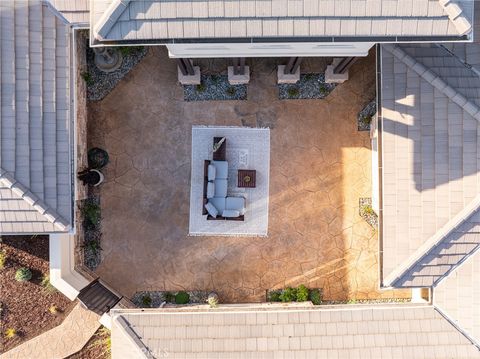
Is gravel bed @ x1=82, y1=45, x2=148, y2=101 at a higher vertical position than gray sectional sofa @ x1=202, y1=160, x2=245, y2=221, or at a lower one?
higher

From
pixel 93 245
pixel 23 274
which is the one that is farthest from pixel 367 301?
pixel 23 274

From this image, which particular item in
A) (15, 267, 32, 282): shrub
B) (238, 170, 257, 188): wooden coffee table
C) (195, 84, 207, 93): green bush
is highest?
(195, 84, 207, 93): green bush

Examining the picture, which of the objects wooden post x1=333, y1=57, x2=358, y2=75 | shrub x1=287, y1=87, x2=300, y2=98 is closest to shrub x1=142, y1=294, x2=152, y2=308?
shrub x1=287, y1=87, x2=300, y2=98

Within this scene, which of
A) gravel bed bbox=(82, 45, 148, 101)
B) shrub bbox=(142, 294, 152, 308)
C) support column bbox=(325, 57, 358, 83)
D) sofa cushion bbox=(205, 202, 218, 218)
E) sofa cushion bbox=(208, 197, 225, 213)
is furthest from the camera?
shrub bbox=(142, 294, 152, 308)

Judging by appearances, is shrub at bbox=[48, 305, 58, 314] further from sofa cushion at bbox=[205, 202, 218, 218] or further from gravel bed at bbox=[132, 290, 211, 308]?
sofa cushion at bbox=[205, 202, 218, 218]

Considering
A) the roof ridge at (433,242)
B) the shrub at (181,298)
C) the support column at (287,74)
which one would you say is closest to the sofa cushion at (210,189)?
the shrub at (181,298)

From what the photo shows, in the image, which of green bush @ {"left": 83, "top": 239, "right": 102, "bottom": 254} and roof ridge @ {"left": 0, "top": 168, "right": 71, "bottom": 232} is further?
green bush @ {"left": 83, "top": 239, "right": 102, "bottom": 254}

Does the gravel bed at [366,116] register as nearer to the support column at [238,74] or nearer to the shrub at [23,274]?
the support column at [238,74]

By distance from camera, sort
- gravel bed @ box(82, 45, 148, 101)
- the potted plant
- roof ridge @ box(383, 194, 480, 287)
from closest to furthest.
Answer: roof ridge @ box(383, 194, 480, 287) < the potted plant < gravel bed @ box(82, 45, 148, 101)
